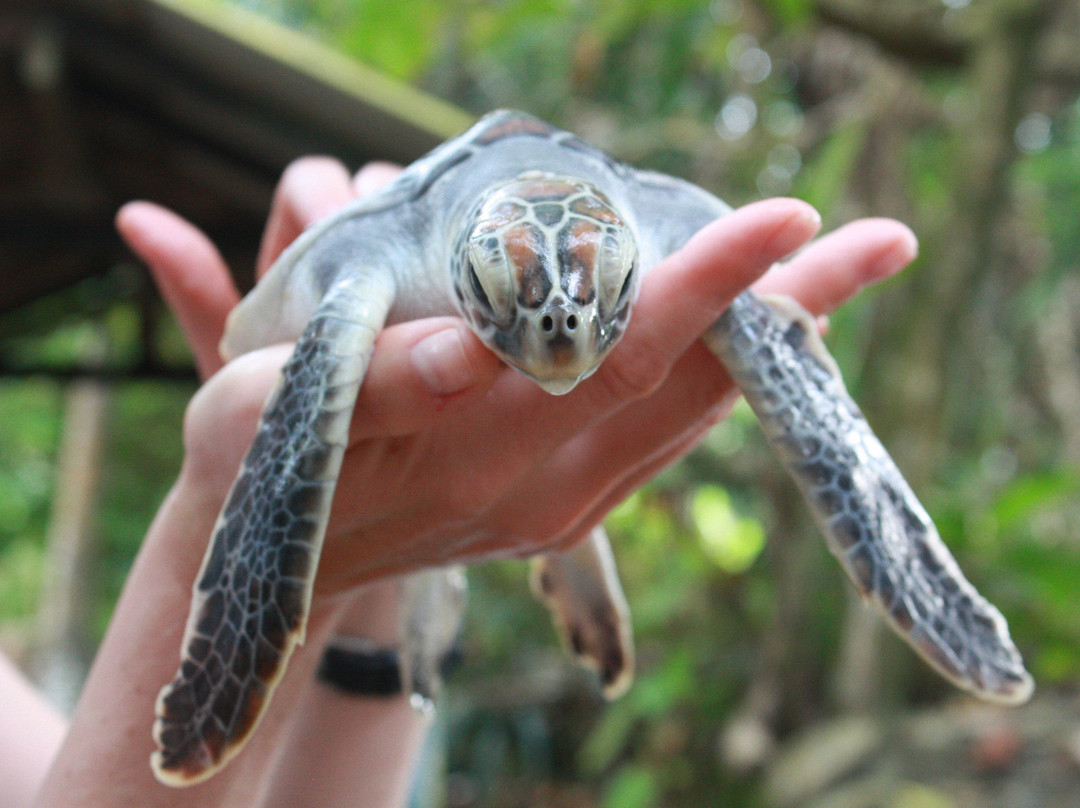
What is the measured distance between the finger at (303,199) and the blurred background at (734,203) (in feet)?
1.61

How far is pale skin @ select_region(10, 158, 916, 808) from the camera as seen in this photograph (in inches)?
28.6

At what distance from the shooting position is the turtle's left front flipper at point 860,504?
30.4 inches

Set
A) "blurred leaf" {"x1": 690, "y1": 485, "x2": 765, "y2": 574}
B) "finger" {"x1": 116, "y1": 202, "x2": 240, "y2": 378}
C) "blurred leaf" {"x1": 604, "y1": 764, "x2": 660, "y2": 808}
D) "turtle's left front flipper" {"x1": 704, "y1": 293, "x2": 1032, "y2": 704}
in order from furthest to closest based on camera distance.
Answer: "blurred leaf" {"x1": 690, "y1": 485, "x2": 765, "y2": 574}
"blurred leaf" {"x1": 604, "y1": 764, "x2": 660, "y2": 808}
"finger" {"x1": 116, "y1": 202, "x2": 240, "y2": 378}
"turtle's left front flipper" {"x1": 704, "y1": 293, "x2": 1032, "y2": 704}

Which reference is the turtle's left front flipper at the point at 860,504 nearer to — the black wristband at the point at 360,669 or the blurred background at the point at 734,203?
the black wristband at the point at 360,669

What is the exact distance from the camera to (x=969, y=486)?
347cm

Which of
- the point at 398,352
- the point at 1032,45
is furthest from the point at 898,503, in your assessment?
the point at 1032,45

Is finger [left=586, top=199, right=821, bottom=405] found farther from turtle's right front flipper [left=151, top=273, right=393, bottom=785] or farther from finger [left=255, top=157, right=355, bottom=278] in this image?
finger [left=255, top=157, right=355, bottom=278]

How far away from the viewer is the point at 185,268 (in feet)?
4.12

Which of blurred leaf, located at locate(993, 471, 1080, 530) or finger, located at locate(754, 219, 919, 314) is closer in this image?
finger, located at locate(754, 219, 919, 314)

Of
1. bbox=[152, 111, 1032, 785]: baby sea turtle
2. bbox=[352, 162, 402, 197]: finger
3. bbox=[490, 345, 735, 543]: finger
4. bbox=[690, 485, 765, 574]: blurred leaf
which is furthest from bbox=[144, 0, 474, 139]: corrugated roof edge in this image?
bbox=[690, 485, 765, 574]: blurred leaf

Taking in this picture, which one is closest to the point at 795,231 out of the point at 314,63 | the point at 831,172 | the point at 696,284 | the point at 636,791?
the point at 696,284

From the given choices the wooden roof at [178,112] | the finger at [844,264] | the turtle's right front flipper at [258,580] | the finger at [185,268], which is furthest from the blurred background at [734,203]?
the turtle's right front flipper at [258,580]

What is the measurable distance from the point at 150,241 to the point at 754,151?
97.0 inches

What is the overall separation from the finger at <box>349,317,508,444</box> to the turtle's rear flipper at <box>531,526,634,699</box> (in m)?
0.47
